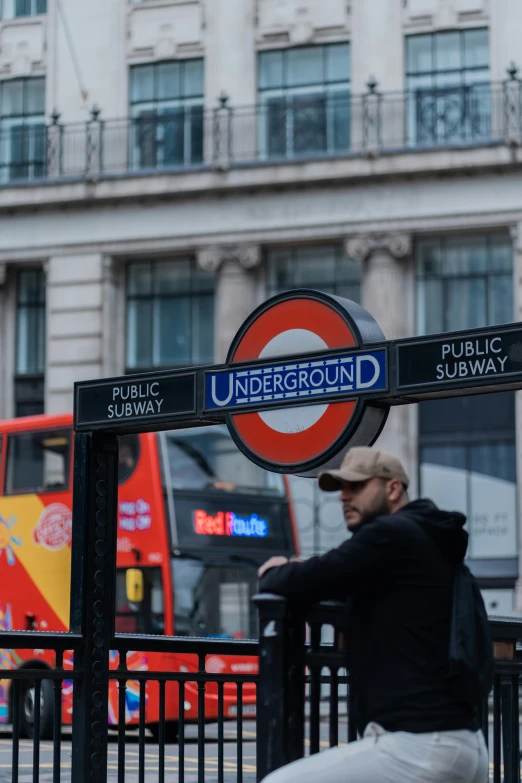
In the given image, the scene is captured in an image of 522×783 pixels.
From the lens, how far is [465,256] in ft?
90.5

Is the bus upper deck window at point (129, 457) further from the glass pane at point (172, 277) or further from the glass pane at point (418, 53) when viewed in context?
the glass pane at point (418, 53)

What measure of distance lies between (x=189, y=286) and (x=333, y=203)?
353 centimetres

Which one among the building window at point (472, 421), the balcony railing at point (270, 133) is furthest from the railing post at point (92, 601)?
the balcony railing at point (270, 133)

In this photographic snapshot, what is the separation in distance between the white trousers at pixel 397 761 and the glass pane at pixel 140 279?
84.2 feet

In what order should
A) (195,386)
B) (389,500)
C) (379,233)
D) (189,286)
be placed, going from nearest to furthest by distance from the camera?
(389,500) → (195,386) → (379,233) → (189,286)

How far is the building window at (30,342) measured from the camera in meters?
29.2

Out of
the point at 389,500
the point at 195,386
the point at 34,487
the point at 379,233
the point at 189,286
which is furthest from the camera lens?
the point at 189,286

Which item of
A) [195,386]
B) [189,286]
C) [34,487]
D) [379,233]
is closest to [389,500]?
[195,386]

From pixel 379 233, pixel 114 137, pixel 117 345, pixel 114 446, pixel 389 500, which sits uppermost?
pixel 114 137

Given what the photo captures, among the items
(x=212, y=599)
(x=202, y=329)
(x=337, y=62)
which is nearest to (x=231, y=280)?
(x=202, y=329)

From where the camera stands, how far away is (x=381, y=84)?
90.0 feet

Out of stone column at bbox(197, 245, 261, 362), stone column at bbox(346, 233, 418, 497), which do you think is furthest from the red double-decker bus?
stone column at bbox(197, 245, 261, 362)

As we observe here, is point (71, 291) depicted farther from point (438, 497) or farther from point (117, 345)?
point (438, 497)

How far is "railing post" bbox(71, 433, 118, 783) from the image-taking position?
6.30 meters
